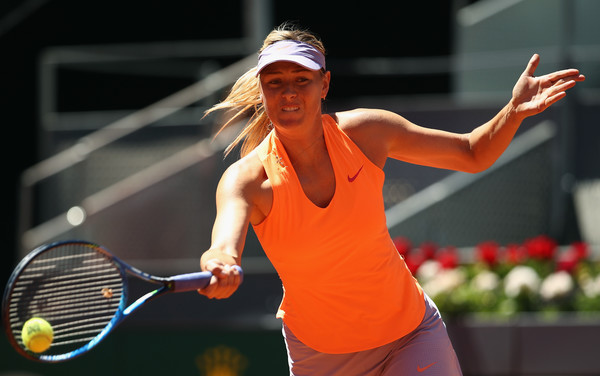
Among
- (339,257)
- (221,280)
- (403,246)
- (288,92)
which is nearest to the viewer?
(221,280)

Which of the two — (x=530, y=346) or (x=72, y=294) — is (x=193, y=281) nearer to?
(x=72, y=294)

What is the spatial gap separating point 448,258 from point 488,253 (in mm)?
330

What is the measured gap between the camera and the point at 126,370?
282 inches

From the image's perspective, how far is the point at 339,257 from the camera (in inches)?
141

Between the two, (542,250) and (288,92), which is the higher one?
(288,92)

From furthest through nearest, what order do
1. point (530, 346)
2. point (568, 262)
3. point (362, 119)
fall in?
point (568, 262), point (530, 346), point (362, 119)

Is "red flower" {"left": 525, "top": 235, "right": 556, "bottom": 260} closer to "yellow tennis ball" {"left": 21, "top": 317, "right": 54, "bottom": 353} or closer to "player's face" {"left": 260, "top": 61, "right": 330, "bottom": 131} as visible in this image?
"player's face" {"left": 260, "top": 61, "right": 330, "bottom": 131}

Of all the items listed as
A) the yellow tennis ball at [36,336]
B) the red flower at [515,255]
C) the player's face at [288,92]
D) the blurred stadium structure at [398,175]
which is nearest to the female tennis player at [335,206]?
the player's face at [288,92]

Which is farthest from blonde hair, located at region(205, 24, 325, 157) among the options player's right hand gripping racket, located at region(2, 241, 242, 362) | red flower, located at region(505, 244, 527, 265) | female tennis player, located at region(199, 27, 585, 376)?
red flower, located at region(505, 244, 527, 265)

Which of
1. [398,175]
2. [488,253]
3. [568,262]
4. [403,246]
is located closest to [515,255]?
[488,253]

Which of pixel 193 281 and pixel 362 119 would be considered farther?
pixel 362 119

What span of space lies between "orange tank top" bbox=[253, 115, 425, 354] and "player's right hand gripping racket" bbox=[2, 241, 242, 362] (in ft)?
1.61

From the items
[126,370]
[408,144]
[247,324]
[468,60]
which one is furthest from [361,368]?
[468,60]

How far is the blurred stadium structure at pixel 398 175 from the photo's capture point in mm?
8352
